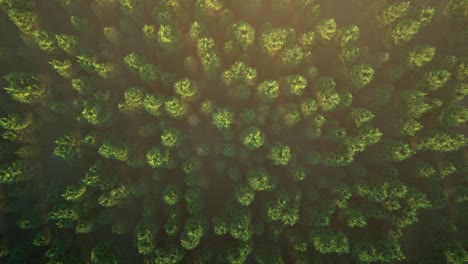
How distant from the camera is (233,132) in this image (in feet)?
63.0

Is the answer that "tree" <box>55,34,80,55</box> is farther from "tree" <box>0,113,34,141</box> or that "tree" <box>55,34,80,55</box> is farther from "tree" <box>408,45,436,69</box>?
"tree" <box>408,45,436,69</box>

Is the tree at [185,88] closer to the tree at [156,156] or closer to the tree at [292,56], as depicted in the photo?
the tree at [156,156]

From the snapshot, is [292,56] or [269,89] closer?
[269,89]

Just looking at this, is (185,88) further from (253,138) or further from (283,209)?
(283,209)

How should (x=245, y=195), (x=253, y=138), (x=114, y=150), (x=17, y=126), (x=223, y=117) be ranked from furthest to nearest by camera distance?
(x=17, y=126) < (x=114, y=150) < (x=245, y=195) < (x=223, y=117) < (x=253, y=138)

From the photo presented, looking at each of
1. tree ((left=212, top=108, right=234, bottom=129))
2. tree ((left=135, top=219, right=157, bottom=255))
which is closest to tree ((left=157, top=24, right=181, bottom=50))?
tree ((left=212, top=108, right=234, bottom=129))

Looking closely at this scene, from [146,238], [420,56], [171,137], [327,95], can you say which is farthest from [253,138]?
[420,56]

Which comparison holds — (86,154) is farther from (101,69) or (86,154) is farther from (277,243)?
(277,243)

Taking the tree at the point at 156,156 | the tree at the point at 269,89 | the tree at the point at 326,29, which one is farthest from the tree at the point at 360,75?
the tree at the point at 156,156

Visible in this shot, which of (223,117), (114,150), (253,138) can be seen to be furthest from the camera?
(114,150)

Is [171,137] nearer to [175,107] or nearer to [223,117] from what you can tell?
[175,107]

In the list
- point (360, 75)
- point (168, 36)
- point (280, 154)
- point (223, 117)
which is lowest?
point (280, 154)

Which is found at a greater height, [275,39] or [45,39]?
[45,39]

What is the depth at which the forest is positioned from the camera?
1831 centimetres
